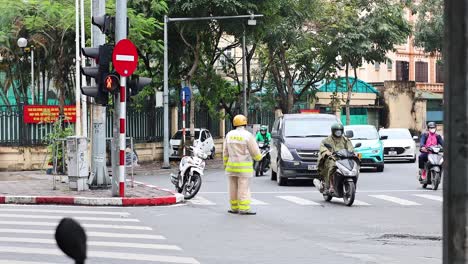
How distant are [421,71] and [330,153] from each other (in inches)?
2090

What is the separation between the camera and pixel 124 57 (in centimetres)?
1606

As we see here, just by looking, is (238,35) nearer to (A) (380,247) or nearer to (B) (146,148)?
(B) (146,148)

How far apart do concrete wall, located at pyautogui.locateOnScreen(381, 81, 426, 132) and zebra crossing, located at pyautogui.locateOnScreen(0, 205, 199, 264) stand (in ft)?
149

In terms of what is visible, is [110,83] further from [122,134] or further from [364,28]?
[364,28]


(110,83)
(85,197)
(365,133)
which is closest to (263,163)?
(365,133)

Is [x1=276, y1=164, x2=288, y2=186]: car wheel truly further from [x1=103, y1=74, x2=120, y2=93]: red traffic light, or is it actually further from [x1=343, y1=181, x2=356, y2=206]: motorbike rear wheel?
[x1=103, y1=74, x2=120, y2=93]: red traffic light

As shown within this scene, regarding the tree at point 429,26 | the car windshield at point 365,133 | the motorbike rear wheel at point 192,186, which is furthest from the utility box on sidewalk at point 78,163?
the tree at point 429,26

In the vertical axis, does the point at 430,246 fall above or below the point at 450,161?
below

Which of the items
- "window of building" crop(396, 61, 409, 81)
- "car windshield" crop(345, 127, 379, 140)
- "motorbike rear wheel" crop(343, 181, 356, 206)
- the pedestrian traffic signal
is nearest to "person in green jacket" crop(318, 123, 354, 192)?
"motorbike rear wheel" crop(343, 181, 356, 206)

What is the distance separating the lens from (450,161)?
3.72 meters

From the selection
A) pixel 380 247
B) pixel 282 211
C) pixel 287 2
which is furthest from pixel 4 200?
pixel 287 2

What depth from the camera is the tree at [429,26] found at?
153 feet

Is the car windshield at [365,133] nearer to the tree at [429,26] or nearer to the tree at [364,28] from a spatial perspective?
the tree at [364,28]

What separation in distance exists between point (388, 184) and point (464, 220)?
757 inches
